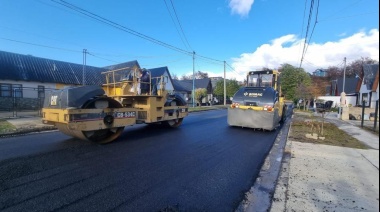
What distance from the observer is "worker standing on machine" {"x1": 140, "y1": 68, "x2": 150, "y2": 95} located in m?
8.56

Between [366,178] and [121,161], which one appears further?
[121,161]

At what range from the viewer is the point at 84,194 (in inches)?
139

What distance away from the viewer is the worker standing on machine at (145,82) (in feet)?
28.1

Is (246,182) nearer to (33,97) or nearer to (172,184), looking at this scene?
(172,184)

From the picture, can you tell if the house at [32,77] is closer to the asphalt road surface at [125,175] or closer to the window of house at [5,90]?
the window of house at [5,90]

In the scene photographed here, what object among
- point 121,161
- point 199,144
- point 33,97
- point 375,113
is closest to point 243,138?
point 199,144

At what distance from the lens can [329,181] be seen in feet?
13.5

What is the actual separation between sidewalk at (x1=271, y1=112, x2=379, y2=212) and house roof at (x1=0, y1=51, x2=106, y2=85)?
83.3 feet

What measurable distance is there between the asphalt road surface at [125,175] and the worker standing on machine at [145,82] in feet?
7.37

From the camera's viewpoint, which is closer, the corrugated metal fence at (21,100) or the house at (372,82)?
the house at (372,82)

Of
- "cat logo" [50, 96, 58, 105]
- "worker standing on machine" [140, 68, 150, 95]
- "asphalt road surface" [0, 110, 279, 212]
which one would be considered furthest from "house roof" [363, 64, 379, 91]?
"worker standing on machine" [140, 68, 150, 95]

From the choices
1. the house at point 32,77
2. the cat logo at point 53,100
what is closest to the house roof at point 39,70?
the house at point 32,77

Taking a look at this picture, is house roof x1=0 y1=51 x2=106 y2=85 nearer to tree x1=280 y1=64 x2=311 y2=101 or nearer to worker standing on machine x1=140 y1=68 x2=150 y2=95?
worker standing on machine x1=140 y1=68 x2=150 y2=95

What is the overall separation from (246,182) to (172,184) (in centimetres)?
142
